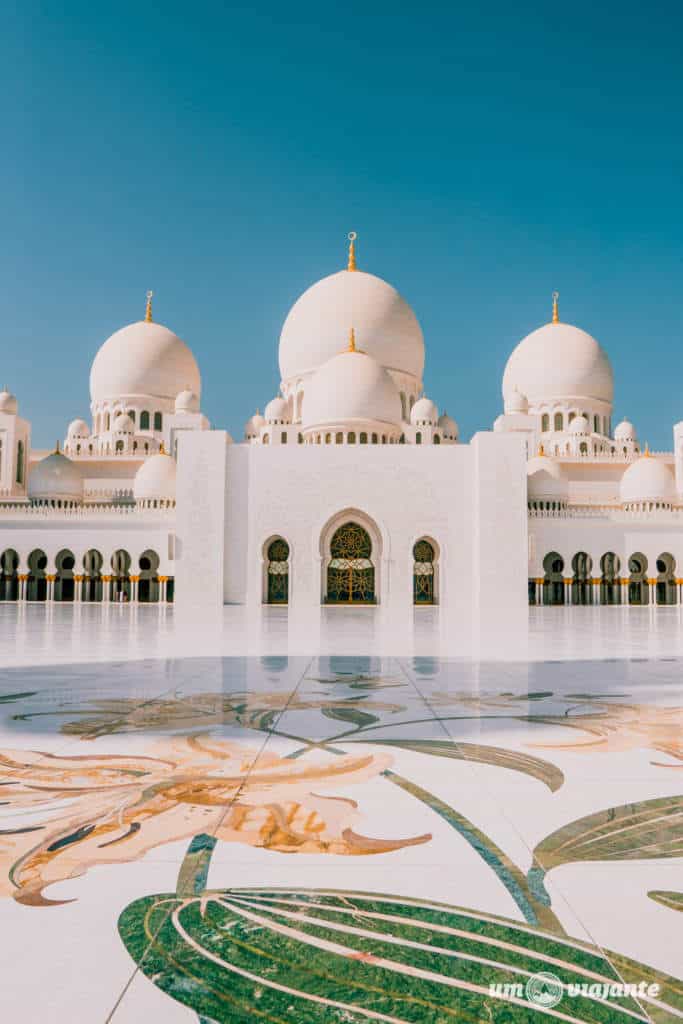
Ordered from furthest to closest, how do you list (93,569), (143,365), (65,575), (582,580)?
(143,365), (93,569), (65,575), (582,580)

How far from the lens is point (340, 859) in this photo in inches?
67.2

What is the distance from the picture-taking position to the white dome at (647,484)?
23.2 metres

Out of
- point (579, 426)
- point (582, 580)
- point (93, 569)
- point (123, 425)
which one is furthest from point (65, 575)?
point (579, 426)

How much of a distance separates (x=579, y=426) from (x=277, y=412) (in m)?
10.6

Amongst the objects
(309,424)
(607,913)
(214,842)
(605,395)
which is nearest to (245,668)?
(214,842)

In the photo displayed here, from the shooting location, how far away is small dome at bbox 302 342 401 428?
21766 mm

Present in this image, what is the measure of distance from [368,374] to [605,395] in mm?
11948

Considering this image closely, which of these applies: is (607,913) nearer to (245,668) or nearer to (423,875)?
(423,875)

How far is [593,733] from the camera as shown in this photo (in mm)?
3035

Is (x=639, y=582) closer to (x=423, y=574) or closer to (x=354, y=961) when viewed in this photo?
(x=423, y=574)

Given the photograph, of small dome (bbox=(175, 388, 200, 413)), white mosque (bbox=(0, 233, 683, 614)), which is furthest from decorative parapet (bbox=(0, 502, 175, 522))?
small dome (bbox=(175, 388, 200, 413))

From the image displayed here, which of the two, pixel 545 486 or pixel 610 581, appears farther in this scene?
pixel 610 581

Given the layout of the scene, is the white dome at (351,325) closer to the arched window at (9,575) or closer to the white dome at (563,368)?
the white dome at (563,368)

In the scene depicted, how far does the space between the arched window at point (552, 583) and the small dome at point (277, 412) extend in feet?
29.7
